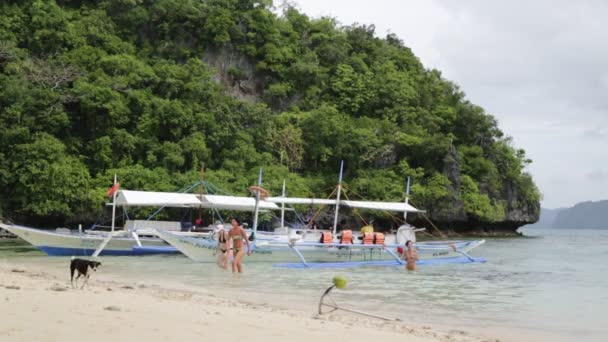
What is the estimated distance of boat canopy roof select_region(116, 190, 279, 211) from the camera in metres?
23.7

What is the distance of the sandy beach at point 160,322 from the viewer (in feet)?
20.4

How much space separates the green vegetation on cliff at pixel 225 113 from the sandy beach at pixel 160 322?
2606 centimetres

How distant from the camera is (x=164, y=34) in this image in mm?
48281

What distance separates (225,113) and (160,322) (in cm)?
3528

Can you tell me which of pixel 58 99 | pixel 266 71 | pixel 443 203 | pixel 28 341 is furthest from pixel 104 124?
pixel 28 341

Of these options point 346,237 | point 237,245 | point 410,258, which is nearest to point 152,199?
point 237,245

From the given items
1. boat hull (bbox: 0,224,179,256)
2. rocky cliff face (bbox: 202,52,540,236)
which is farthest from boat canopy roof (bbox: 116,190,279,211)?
rocky cliff face (bbox: 202,52,540,236)

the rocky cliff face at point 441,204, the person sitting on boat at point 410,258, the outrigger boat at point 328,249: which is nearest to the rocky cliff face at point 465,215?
the rocky cliff face at point 441,204

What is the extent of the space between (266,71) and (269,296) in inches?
1570

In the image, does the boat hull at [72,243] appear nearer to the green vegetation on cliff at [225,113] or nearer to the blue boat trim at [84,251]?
the blue boat trim at [84,251]

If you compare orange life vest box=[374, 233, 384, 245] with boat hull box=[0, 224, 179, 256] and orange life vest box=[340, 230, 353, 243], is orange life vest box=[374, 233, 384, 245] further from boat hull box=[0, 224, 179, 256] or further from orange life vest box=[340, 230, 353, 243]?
boat hull box=[0, 224, 179, 256]

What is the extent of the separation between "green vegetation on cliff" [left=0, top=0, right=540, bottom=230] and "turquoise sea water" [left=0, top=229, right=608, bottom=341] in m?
14.0

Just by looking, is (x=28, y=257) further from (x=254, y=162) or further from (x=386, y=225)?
(x=386, y=225)

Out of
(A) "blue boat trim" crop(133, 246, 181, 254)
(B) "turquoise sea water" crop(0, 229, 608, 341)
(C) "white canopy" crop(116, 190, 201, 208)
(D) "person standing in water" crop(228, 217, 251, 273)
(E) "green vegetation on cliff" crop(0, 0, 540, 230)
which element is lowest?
(B) "turquoise sea water" crop(0, 229, 608, 341)
